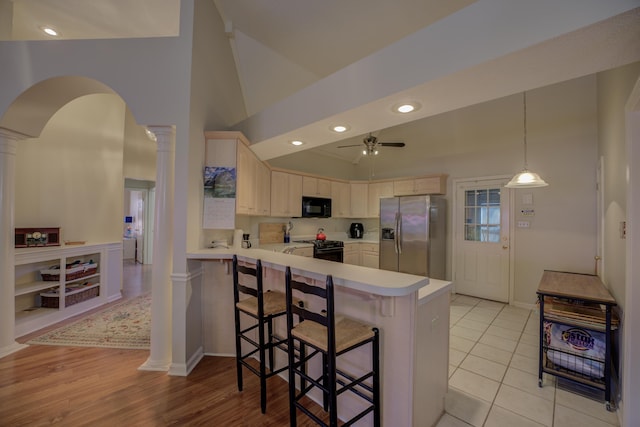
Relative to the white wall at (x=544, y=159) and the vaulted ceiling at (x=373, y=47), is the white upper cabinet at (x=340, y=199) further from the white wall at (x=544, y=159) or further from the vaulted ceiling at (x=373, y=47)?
the vaulted ceiling at (x=373, y=47)

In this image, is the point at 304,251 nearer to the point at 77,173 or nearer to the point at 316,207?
the point at 316,207

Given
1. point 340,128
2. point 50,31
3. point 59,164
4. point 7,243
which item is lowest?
point 7,243

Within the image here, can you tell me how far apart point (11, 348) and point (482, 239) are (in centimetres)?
642

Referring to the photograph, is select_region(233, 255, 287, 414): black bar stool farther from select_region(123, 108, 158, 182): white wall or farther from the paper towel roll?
select_region(123, 108, 158, 182): white wall

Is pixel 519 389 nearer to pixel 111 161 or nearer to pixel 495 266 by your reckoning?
pixel 495 266

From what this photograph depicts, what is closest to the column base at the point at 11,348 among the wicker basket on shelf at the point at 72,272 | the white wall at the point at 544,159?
the wicker basket on shelf at the point at 72,272

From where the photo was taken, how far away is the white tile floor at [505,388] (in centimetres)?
181

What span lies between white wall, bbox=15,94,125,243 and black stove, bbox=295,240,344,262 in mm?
3365

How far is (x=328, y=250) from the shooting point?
4.86 metres

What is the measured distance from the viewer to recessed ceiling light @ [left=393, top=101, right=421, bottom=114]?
185cm

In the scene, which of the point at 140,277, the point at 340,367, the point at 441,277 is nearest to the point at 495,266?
the point at 441,277

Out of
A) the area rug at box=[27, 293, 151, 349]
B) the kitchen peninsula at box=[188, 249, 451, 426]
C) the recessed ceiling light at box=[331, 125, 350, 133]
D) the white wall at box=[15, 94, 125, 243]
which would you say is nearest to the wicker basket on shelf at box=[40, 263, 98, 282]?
the white wall at box=[15, 94, 125, 243]

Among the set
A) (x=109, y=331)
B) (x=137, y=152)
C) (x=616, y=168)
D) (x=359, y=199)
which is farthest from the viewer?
(x=359, y=199)

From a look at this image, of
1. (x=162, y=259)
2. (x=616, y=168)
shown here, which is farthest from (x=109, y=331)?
(x=616, y=168)
